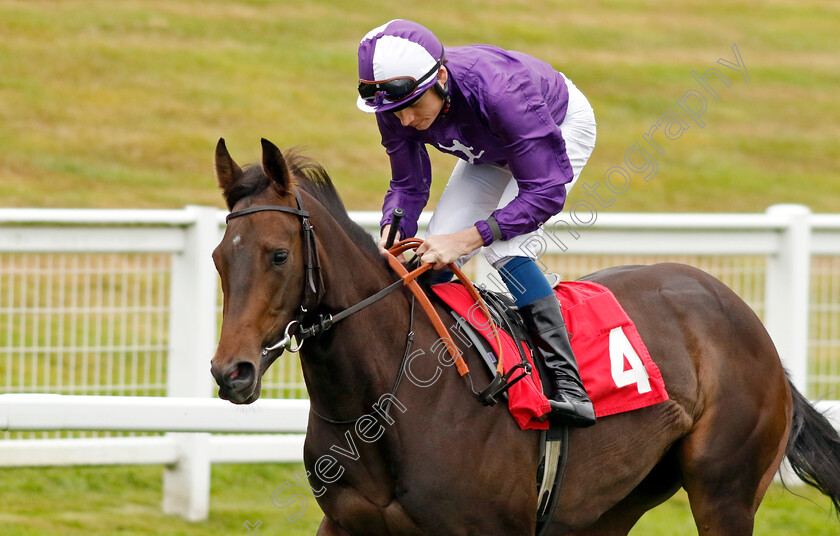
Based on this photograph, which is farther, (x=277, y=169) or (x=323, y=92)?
(x=323, y=92)

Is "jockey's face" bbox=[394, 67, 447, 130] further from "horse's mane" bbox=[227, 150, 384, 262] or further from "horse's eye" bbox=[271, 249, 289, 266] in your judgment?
"horse's eye" bbox=[271, 249, 289, 266]

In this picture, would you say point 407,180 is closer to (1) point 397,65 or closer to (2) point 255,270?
(1) point 397,65

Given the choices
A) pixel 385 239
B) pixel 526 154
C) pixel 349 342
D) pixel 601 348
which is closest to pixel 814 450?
pixel 601 348

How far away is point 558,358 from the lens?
3447mm

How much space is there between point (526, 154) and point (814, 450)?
1.76m

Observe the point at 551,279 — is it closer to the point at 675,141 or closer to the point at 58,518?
the point at 58,518

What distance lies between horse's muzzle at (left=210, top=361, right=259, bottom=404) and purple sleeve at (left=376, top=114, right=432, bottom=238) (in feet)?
3.42

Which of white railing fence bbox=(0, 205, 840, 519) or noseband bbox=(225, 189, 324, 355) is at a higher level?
noseband bbox=(225, 189, 324, 355)

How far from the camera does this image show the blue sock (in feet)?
11.3

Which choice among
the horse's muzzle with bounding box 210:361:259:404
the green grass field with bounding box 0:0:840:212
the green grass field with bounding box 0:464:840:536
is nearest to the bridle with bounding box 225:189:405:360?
the horse's muzzle with bounding box 210:361:259:404

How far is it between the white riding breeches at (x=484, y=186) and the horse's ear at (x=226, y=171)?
79 centimetres

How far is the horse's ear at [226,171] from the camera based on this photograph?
118 inches

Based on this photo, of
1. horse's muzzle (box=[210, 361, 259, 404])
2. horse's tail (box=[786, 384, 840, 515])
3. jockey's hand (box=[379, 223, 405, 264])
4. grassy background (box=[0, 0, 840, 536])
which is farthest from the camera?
grassy background (box=[0, 0, 840, 536])

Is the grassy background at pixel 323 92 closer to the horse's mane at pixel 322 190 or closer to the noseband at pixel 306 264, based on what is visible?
the horse's mane at pixel 322 190
